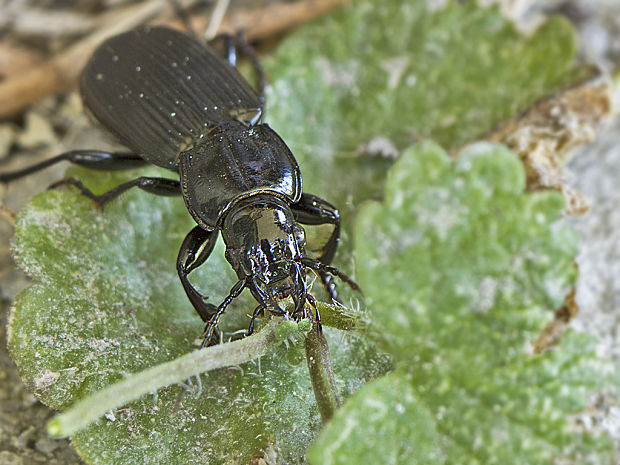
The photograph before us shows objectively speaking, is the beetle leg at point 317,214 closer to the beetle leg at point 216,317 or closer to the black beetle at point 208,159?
the black beetle at point 208,159

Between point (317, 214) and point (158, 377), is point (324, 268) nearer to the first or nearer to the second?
point (317, 214)

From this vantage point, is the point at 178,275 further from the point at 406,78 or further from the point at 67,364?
the point at 406,78

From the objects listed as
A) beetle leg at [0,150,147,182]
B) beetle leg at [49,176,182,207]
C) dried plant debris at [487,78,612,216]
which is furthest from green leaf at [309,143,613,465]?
beetle leg at [0,150,147,182]

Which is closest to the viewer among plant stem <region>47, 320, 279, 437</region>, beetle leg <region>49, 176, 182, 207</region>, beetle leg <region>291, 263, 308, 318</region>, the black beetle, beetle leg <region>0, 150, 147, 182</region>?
plant stem <region>47, 320, 279, 437</region>

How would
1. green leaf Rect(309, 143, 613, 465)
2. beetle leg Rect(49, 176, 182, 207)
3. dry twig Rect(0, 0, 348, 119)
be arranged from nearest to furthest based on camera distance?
green leaf Rect(309, 143, 613, 465)
beetle leg Rect(49, 176, 182, 207)
dry twig Rect(0, 0, 348, 119)

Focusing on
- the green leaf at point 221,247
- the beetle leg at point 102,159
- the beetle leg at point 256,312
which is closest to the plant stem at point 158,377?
the beetle leg at point 256,312

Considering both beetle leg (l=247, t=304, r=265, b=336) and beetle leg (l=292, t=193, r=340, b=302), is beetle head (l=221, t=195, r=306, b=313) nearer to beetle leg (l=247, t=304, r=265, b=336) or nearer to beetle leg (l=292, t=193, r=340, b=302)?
beetle leg (l=247, t=304, r=265, b=336)
